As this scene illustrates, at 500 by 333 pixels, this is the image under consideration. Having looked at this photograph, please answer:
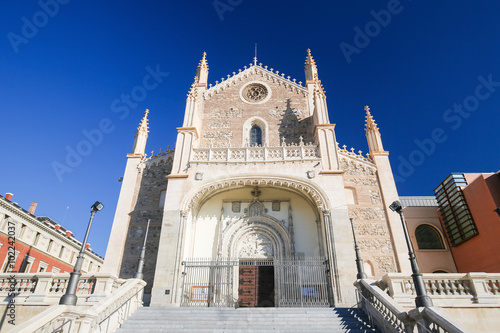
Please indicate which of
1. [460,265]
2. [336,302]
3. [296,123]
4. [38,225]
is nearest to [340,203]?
[336,302]

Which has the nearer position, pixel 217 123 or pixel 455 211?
pixel 455 211

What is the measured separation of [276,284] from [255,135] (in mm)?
9891

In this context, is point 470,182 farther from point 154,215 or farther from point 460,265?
→ point 154,215

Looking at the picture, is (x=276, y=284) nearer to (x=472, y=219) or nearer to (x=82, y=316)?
(x=82, y=316)

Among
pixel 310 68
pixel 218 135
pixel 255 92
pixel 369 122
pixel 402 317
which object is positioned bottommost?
pixel 402 317

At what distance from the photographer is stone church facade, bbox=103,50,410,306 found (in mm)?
14336

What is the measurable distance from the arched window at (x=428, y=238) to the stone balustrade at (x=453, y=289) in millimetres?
12327

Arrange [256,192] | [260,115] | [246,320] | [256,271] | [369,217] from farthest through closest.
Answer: [260,115] → [256,192] → [369,217] → [256,271] → [246,320]

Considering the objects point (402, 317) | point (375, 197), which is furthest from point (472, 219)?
point (402, 317)

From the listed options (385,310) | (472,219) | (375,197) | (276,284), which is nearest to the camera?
(385,310)

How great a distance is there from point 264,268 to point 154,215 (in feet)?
22.3

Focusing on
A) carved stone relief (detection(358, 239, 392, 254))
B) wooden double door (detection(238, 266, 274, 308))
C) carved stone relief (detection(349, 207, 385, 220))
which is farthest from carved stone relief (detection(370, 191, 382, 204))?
wooden double door (detection(238, 266, 274, 308))

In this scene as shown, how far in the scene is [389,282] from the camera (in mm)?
10125

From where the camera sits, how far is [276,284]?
15000 millimetres
